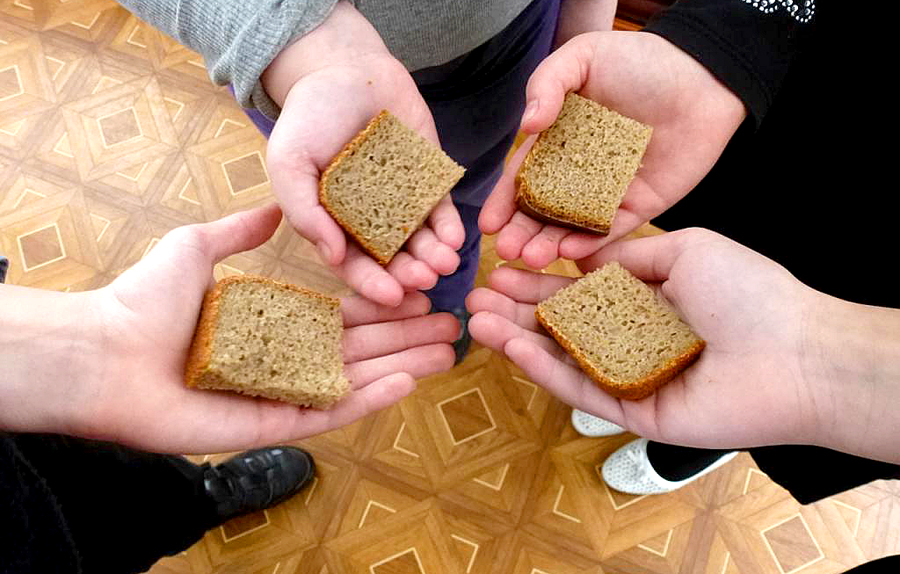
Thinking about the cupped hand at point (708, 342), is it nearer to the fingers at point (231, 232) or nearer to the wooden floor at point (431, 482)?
the fingers at point (231, 232)

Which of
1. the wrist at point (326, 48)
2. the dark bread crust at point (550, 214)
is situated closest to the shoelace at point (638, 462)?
the dark bread crust at point (550, 214)

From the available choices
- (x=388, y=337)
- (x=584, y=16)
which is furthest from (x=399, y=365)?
(x=584, y=16)

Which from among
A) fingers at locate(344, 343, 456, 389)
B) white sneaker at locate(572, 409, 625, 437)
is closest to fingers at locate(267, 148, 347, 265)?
fingers at locate(344, 343, 456, 389)

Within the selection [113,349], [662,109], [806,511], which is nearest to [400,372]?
[113,349]

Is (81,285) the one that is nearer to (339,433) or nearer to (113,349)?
(339,433)

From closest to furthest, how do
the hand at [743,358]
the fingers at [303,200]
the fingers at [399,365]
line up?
the hand at [743,358] → the fingers at [303,200] → the fingers at [399,365]

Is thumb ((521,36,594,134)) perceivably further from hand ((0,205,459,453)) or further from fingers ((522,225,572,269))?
hand ((0,205,459,453))
